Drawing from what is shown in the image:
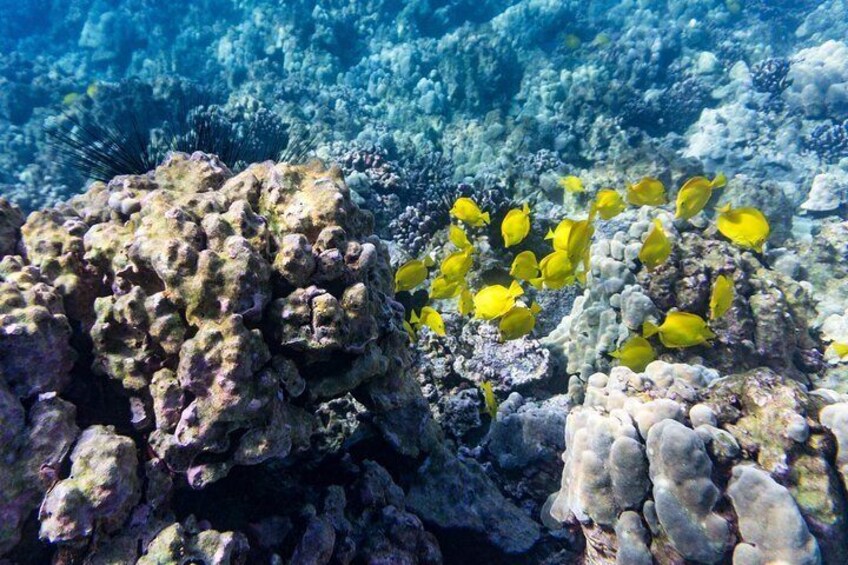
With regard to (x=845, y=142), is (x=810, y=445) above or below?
above

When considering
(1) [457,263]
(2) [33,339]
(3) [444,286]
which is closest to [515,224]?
(1) [457,263]

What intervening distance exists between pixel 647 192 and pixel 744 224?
806 millimetres

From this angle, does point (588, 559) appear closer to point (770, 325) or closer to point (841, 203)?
point (770, 325)

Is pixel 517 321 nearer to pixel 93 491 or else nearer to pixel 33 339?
pixel 93 491

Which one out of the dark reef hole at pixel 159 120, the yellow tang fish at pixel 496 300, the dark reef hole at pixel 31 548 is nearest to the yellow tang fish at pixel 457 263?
the yellow tang fish at pixel 496 300

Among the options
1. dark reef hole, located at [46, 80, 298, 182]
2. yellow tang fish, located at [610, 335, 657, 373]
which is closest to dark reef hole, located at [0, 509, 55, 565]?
yellow tang fish, located at [610, 335, 657, 373]

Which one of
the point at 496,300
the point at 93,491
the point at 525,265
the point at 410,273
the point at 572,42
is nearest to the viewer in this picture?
the point at 93,491

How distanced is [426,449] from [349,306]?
49.0 inches

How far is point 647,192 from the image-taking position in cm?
425

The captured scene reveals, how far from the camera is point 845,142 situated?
31.8 feet

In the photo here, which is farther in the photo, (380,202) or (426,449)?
(380,202)

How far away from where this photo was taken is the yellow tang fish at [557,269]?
3637 millimetres

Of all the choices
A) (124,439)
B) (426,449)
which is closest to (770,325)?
(426,449)

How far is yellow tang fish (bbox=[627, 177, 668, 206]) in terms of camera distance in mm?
4199
